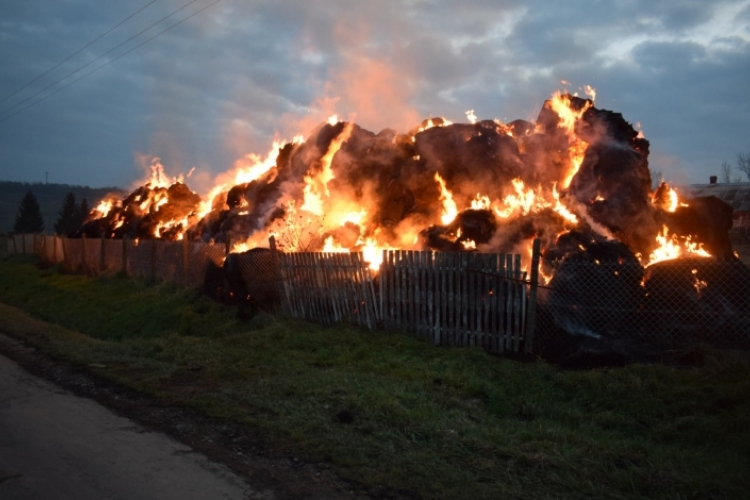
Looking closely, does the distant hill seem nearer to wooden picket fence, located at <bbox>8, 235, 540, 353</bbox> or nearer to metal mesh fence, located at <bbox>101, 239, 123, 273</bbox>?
metal mesh fence, located at <bbox>101, 239, 123, 273</bbox>

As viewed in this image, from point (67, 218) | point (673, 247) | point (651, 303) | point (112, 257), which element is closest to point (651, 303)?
point (651, 303)

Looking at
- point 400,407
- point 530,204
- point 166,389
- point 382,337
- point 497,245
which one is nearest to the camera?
point 400,407

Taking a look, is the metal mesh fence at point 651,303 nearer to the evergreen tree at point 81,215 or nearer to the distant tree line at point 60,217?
the evergreen tree at point 81,215

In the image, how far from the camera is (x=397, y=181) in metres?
18.2

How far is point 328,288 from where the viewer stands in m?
12.0

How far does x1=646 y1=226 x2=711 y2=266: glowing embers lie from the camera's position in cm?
1294

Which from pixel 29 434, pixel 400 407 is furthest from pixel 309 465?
pixel 29 434

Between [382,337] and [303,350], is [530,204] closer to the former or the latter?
[382,337]

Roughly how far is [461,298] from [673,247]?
590cm

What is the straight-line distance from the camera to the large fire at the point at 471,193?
13.7m

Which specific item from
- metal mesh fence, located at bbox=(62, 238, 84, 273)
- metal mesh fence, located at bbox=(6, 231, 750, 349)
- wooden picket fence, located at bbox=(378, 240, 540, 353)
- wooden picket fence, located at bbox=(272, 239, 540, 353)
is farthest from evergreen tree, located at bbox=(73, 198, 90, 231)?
metal mesh fence, located at bbox=(6, 231, 750, 349)

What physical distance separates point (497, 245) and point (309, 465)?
919 cm

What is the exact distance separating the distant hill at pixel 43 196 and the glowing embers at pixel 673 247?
122m

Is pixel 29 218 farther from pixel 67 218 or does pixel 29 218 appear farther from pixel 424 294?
pixel 424 294
